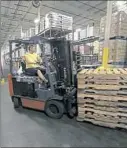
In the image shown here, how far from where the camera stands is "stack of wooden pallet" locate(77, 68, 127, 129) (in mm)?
3037

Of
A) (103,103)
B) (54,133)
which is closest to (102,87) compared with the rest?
(103,103)

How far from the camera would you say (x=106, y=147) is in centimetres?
245

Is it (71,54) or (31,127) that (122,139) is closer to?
(31,127)

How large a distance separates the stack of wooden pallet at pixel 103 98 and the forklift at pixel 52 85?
0.45m

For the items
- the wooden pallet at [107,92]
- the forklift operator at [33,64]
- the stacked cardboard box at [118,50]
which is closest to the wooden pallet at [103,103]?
the wooden pallet at [107,92]

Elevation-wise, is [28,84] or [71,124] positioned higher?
[28,84]

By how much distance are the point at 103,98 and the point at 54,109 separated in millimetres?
1213

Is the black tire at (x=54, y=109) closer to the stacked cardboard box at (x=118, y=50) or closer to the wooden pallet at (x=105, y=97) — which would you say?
the wooden pallet at (x=105, y=97)

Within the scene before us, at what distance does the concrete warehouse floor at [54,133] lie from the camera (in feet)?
8.43

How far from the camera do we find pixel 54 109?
381 cm

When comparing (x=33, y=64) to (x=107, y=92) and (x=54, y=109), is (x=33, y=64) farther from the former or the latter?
(x=107, y=92)

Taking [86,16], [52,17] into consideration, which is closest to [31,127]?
[52,17]

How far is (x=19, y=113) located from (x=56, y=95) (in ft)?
3.45

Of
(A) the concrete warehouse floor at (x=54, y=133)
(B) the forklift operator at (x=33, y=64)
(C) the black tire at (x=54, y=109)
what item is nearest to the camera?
(A) the concrete warehouse floor at (x=54, y=133)
